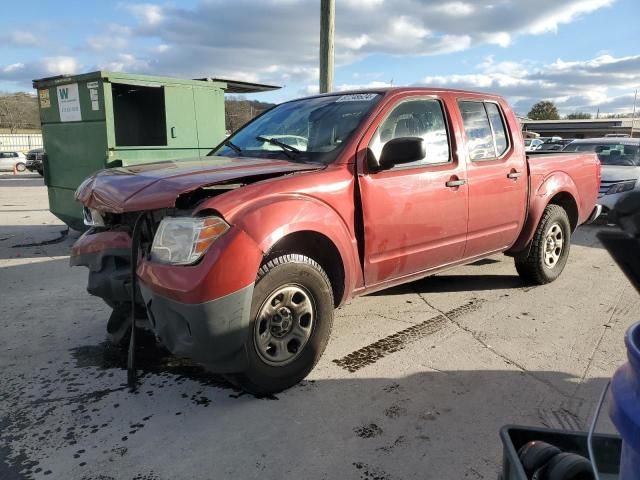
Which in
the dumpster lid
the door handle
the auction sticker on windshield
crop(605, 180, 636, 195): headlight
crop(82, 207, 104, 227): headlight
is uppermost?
the dumpster lid

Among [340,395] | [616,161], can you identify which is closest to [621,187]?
[616,161]

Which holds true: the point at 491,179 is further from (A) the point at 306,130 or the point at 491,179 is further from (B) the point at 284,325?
(B) the point at 284,325

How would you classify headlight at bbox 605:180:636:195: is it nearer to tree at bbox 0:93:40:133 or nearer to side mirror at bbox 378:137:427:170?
side mirror at bbox 378:137:427:170

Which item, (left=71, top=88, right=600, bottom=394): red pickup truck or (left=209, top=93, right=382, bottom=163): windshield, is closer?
(left=71, top=88, right=600, bottom=394): red pickup truck

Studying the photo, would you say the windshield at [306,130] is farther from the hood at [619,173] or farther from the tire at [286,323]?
the hood at [619,173]

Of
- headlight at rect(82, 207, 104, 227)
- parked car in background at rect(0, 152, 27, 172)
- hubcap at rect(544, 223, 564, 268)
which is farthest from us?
parked car in background at rect(0, 152, 27, 172)

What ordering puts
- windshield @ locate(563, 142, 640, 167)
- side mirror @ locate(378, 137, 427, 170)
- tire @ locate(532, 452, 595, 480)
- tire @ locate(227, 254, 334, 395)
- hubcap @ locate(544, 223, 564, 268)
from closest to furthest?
tire @ locate(532, 452, 595, 480)
tire @ locate(227, 254, 334, 395)
side mirror @ locate(378, 137, 427, 170)
hubcap @ locate(544, 223, 564, 268)
windshield @ locate(563, 142, 640, 167)

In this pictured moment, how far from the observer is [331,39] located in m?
8.94

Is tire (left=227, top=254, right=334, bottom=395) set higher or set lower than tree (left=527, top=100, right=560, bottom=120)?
lower

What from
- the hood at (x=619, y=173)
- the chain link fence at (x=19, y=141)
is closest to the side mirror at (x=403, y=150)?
the hood at (x=619, y=173)

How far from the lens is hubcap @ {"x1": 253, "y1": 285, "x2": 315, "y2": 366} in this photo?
3.06 meters

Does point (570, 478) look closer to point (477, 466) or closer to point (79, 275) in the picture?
point (477, 466)

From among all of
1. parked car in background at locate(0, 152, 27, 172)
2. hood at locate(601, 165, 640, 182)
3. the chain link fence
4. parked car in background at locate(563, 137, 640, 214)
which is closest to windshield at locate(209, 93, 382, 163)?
parked car in background at locate(563, 137, 640, 214)

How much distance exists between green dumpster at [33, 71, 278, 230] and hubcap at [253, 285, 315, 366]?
451cm
